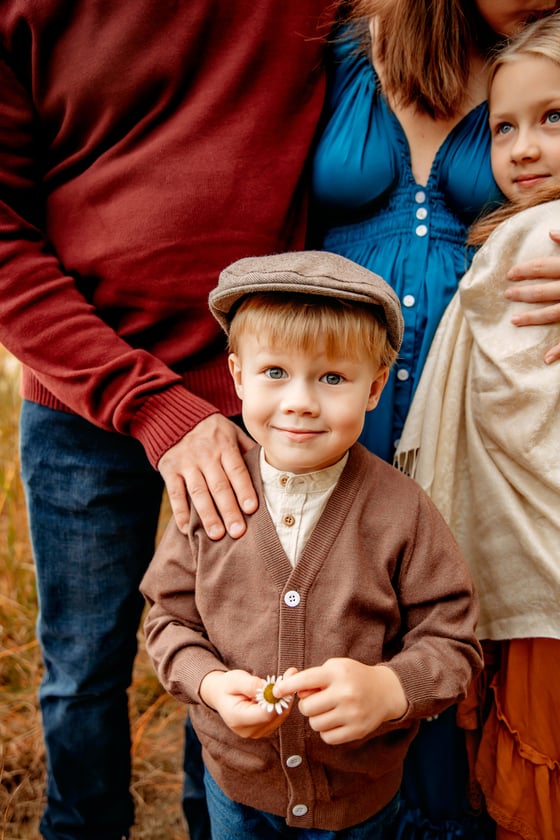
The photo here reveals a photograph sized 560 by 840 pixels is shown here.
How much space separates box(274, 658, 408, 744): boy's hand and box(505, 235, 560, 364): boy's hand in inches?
28.1

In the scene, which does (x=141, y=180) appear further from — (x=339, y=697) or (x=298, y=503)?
(x=339, y=697)

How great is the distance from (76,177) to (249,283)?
2.10ft

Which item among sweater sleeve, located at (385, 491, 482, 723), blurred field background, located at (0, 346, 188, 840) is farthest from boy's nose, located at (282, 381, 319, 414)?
blurred field background, located at (0, 346, 188, 840)

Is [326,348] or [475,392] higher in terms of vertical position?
[326,348]

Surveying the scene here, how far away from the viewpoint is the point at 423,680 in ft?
4.00

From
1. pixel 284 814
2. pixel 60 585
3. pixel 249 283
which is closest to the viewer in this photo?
pixel 249 283

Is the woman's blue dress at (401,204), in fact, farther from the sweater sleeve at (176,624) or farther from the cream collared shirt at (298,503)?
the sweater sleeve at (176,624)

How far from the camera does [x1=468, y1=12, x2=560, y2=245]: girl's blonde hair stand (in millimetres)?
1476

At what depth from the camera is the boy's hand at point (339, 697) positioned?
1109 mm

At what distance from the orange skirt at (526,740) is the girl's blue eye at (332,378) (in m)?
0.78

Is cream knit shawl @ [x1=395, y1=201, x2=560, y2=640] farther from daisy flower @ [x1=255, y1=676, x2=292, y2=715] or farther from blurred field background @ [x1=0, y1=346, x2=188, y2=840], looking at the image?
blurred field background @ [x1=0, y1=346, x2=188, y2=840]

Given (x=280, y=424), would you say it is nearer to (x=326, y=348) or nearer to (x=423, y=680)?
(x=326, y=348)

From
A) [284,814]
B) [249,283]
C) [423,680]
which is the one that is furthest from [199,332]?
[284,814]

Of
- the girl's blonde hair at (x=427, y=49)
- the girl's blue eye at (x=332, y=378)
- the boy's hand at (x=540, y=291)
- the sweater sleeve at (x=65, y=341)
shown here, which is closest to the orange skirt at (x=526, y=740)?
the boy's hand at (x=540, y=291)
